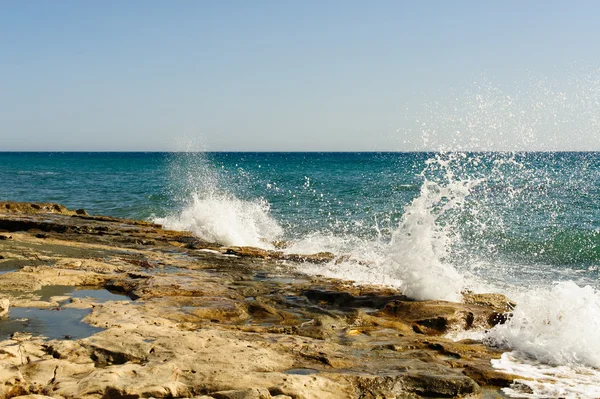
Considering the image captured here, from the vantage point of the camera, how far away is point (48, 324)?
7.00m

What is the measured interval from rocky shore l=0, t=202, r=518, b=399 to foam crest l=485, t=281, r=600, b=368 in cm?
42

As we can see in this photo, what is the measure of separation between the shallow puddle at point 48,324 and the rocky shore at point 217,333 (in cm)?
1

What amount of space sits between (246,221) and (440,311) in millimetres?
10714

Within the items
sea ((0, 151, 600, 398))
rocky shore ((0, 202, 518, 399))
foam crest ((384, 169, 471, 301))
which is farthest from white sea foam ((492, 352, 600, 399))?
foam crest ((384, 169, 471, 301))

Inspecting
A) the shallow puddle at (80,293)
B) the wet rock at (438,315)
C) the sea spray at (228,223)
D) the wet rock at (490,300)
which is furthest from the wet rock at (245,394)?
the sea spray at (228,223)

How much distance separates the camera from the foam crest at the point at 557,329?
7.21 metres

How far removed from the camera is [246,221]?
1858 cm

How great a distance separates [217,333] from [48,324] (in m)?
2.12

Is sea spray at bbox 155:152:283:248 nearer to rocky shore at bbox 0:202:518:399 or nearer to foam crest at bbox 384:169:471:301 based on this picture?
rocky shore at bbox 0:202:518:399

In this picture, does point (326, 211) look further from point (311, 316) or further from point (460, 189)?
point (311, 316)

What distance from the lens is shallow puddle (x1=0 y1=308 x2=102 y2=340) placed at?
662 cm

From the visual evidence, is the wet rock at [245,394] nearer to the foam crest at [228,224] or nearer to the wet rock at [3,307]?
the wet rock at [3,307]

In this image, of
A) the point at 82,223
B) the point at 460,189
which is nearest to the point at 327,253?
the point at 460,189

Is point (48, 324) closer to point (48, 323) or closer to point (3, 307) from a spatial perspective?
point (48, 323)
